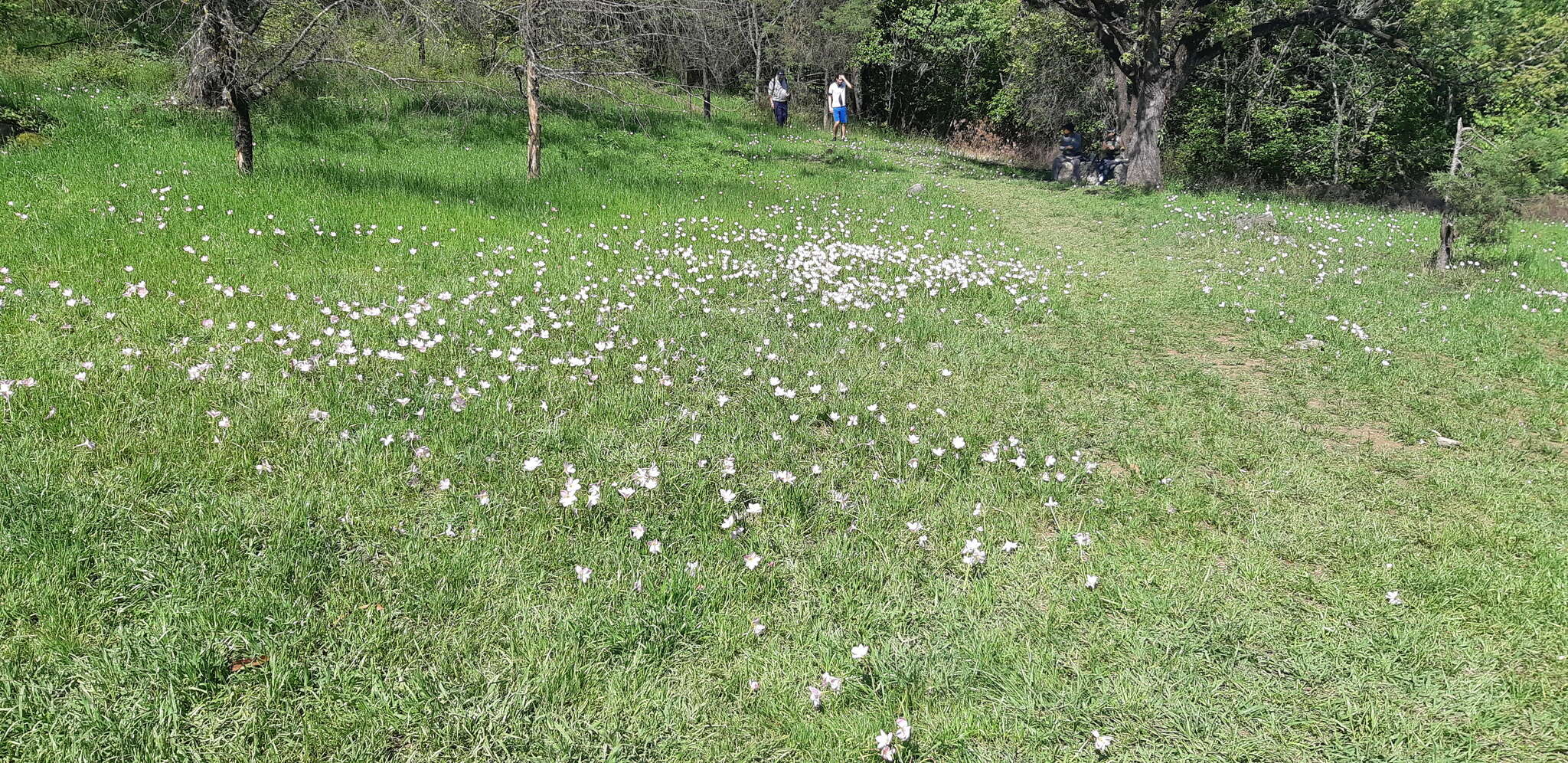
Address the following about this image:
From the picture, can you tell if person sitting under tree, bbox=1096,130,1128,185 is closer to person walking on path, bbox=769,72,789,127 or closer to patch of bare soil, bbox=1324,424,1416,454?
person walking on path, bbox=769,72,789,127

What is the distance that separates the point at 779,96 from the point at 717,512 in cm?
2135

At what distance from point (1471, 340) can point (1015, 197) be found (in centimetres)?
966

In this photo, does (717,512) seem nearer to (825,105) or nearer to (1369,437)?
(1369,437)

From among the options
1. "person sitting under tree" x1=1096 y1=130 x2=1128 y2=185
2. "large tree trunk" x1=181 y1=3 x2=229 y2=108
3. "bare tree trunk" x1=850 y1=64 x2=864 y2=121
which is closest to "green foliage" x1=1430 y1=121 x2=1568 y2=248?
"person sitting under tree" x1=1096 y1=130 x2=1128 y2=185

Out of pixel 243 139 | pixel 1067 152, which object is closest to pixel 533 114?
pixel 243 139

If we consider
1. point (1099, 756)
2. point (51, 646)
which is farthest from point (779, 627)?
point (51, 646)

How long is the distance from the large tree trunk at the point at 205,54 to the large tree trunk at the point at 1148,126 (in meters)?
16.7

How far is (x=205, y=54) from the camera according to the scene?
7.69 m

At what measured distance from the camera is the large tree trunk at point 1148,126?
52.7ft

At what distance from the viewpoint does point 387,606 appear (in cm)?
275

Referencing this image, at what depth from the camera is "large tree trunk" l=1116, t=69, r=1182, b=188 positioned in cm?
1606

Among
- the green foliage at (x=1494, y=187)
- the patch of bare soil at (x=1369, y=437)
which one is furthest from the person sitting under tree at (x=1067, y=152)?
the patch of bare soil at (x=1369, y=437)

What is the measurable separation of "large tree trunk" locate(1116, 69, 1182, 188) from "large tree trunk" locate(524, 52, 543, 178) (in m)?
13.2

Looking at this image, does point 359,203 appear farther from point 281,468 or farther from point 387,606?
point 387,606
